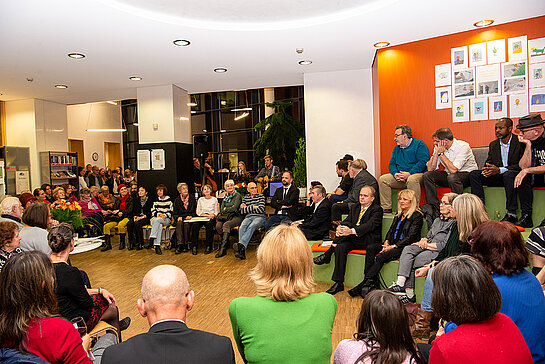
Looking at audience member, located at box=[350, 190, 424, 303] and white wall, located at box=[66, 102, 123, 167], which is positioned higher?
white wall, located at box=[66, 102, 123, 167]

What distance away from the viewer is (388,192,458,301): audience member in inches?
173

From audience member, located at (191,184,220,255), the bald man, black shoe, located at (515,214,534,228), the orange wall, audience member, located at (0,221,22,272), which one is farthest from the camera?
audience member, located at (191,184,220,255)

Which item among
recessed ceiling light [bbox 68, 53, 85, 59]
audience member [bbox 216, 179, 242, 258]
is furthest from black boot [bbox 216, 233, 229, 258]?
recessed ceiling light [bbox 68, 53, 85, 59]

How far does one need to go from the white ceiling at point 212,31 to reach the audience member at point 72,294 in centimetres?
293

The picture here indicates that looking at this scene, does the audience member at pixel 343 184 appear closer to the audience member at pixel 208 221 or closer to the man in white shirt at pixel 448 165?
the man in white shirt at pixel 448 165

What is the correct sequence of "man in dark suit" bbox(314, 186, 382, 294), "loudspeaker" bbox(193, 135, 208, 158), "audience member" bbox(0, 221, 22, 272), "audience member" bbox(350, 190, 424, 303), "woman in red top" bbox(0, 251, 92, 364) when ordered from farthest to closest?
"loudspeaker" bbox(193, 135, 208, 158) < "man in dark suit" bbox(314, 186, 382, 294) < "audience member" bbox(350, 190, 424, 303) < "audience member" bbox(0, 221, 22, 272) < "woman in red top" bbox(0, 251, 92, 364)

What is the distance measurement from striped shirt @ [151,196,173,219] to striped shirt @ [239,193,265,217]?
58.8 inches

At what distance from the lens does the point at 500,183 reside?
5.31 metres

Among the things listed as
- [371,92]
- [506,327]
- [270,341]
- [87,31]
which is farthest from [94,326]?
[371,92]

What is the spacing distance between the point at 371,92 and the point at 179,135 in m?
4.41

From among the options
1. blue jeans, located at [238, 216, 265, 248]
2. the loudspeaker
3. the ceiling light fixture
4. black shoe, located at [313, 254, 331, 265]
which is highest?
the ceiling light fixture

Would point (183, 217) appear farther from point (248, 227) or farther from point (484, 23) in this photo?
point (484, 23)

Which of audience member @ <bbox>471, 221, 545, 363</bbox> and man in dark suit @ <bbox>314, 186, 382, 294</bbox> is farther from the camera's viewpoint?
man in dark suit @ <bbox>314, 186, 382, 294</bbox>

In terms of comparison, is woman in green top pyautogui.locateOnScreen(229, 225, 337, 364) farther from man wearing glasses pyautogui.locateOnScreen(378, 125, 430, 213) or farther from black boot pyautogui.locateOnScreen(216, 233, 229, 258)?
black boot pyautogui.locateOnScreen(216, 233, 229, 258)
